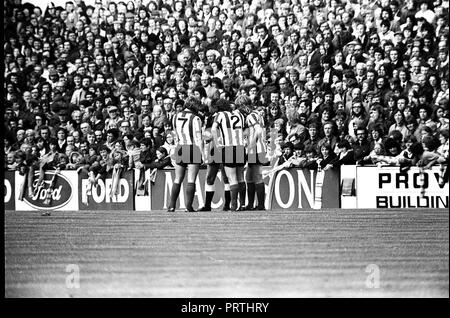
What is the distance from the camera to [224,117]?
8344 millimetres

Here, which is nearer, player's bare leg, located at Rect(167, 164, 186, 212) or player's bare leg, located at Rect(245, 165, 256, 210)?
player's bare leg, located at Rect(245, 165, 256, 210)

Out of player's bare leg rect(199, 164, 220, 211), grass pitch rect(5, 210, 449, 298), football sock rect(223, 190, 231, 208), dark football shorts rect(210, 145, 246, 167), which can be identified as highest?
dark football shorts rect(210, 145, 246, 167)

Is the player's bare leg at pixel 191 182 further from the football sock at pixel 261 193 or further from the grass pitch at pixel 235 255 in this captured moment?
the football sock at pixel 261 193

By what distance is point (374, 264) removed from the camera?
19.4ft

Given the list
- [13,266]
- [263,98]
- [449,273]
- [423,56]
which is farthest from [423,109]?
[13,266]

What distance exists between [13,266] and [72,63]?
3.43 meters

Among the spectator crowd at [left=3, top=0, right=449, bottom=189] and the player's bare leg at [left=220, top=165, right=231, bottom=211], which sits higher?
the spectator crowd at [left=3, top=0, right=449, bottom=189]

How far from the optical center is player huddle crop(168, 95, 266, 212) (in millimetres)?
8281

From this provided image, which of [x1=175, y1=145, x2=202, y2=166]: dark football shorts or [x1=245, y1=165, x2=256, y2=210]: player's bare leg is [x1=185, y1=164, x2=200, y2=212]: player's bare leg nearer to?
[x1=175, y1=145, x2=202, y2=166]: dark football shorts

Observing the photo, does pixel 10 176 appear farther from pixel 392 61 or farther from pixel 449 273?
pixel 449 273

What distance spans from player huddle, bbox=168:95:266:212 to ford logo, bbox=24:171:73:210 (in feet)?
3.84

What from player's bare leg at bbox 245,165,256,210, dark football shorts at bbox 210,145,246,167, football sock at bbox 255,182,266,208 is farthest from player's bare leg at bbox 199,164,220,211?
football sock at bbox 255,182,266,208

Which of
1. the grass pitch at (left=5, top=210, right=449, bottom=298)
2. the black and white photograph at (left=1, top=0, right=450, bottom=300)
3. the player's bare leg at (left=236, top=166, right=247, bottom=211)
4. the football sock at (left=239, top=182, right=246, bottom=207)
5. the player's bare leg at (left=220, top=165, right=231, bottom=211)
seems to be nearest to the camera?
the grass pitch at (left=5, top=210, right=449, bottom=298)

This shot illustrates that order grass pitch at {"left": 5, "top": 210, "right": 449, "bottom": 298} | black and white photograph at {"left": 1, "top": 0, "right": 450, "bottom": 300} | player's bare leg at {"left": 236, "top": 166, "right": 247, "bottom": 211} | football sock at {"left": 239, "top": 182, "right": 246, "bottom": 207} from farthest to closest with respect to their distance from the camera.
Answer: football sock at {"left": 239, "top": 182, "right": 246, "bottom": 207} < player's bare leg at {"left": 236, "top": 166, "right": 247, "bottom": 211} < black and white photograph at {"left": 1, "top": 0, "right": 450, "bottom": 300} < grass pitch at {"left": 5, "top": 210, "right": 449, "bottom": 298}
